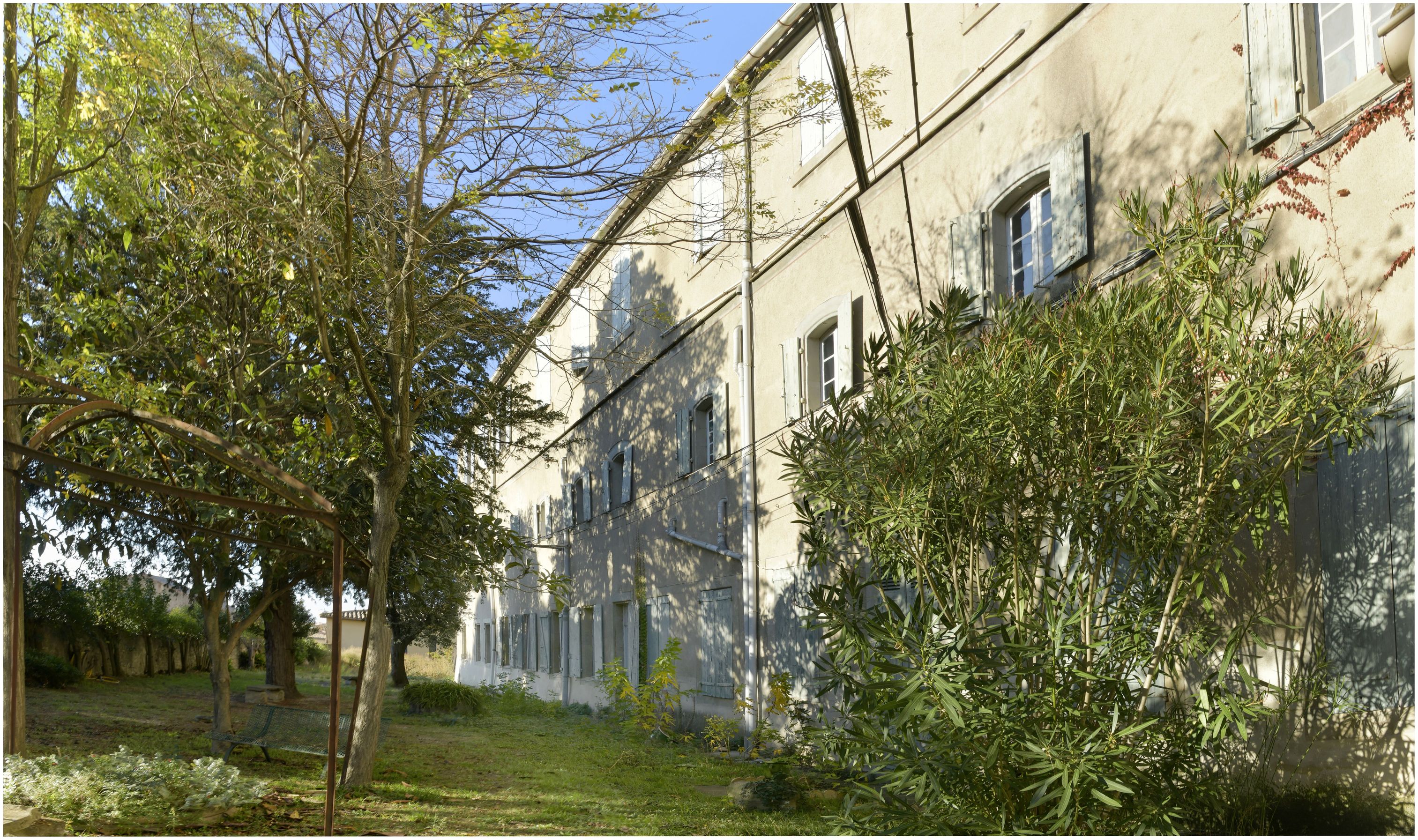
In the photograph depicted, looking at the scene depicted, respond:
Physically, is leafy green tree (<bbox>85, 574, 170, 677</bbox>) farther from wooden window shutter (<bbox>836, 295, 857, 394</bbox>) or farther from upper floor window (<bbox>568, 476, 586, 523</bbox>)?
wooden window shutter (<bbox>836, 295, 857, 394</bbox>)

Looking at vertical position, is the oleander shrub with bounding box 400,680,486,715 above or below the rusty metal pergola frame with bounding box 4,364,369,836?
below

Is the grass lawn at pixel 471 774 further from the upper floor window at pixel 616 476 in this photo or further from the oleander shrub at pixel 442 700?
the upper floor window at pixel 616 476

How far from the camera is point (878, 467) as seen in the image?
5930 millimetres

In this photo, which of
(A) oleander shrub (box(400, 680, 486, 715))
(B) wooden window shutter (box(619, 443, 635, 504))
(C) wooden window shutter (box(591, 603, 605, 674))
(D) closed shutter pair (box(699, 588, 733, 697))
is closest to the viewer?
(D) closed shutter pair (box(699, 588, 733, 697))

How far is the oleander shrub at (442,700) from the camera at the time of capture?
744 inches

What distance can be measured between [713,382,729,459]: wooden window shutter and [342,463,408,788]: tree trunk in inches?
205

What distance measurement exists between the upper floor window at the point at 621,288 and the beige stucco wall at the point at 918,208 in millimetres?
364

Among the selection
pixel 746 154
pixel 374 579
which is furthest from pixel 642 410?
pixel 374 579

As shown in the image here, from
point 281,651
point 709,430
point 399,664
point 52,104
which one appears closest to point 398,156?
point 52,104

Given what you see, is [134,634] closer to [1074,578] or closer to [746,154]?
[746,154]

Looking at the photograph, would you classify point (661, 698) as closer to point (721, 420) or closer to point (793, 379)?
point (721, 420)

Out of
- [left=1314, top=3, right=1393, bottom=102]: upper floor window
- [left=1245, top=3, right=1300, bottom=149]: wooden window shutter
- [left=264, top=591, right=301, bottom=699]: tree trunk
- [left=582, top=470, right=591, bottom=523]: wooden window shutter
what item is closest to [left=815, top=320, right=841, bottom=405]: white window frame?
[left=1245, top=3, right=1300, bottom=149]: wooden window shutter

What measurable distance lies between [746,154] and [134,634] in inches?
708

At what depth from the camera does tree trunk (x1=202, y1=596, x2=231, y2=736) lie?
35.6ft
